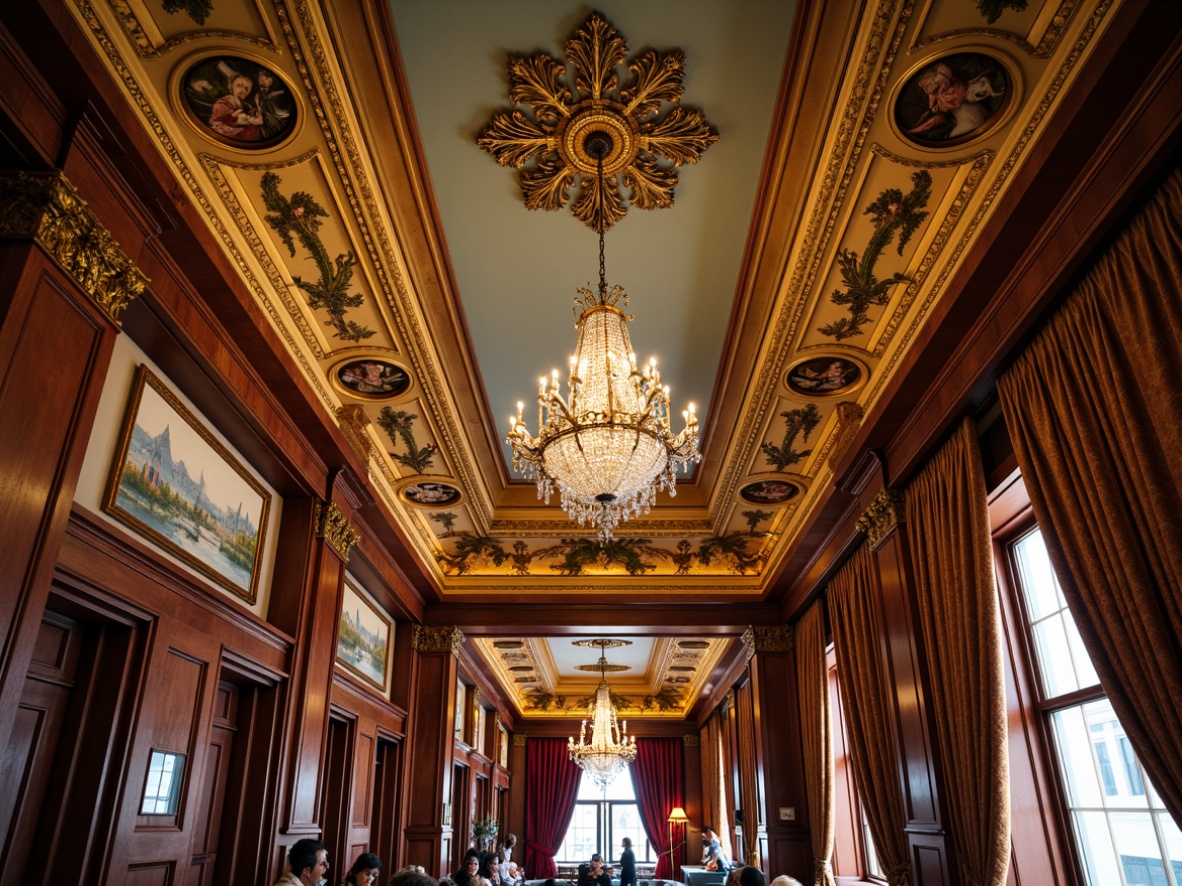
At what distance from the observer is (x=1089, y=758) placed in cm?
493

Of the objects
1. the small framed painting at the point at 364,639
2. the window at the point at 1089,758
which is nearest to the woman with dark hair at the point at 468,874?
the small framed painting at the point at 364,639

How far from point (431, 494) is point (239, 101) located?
4.88 metres

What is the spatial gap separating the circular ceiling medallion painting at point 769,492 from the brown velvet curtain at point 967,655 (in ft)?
8.08

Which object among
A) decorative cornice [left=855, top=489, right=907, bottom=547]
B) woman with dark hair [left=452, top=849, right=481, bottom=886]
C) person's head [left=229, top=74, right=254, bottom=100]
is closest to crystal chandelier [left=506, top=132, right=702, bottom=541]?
person's head [left=229, top=74, right=254, bottom=100]

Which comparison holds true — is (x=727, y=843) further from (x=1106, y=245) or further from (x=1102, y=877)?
(x=1106, y=245)

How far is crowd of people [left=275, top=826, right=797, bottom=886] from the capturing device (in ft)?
15.0

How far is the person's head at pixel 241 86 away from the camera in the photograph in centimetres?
381

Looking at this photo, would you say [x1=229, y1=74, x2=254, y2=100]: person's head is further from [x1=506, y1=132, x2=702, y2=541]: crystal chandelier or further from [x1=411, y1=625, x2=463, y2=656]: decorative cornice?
[x1=411, y1=625, x2=463, y2=656]: decorative cornice

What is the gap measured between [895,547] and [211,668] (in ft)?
15.2

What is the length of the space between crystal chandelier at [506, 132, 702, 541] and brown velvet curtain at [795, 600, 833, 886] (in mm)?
4933

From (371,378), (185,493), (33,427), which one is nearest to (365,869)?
(185,493)

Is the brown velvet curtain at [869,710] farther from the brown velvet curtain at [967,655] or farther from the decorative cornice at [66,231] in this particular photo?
the decorative cornice at [66,231]

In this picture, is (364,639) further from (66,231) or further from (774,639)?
(66,231)

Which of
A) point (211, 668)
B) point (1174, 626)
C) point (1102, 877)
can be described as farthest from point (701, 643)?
point (1174, 626)
